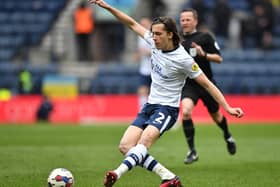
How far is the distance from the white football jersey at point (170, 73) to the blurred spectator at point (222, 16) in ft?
57.2

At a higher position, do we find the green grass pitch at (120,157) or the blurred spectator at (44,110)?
the green grass pitch at (120,157)

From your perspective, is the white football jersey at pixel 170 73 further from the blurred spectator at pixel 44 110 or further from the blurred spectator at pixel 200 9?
the blurred spectator at pixel 200 9

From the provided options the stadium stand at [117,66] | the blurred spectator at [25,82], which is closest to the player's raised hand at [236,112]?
the stadium stand at [117,66]

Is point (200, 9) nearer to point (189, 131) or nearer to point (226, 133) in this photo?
point (226, 133)

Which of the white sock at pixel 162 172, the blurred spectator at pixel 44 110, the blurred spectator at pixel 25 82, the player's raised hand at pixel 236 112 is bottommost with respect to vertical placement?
the blurred spectator at pixel 44 110

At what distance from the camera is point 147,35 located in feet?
35.8

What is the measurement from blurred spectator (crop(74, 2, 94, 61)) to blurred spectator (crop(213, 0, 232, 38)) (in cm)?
413

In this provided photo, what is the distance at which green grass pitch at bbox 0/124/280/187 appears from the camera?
11250 mm

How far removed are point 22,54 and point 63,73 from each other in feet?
7.04

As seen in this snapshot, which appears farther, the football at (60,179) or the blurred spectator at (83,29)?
the blurred spectator at (83,29)

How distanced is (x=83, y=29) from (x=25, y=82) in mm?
3017

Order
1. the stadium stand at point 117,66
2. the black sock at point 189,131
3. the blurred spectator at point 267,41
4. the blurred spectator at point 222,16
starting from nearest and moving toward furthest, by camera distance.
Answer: the black sock at point 189,131, the stadium stand at point 117,66, the blurred spectator at point 222,16, the blurred spectator at point 267,41

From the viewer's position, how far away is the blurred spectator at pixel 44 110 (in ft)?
80.6

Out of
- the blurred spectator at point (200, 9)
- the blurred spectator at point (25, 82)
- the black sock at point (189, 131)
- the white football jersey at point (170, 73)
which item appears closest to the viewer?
the white football jersey at point (170, 73)
